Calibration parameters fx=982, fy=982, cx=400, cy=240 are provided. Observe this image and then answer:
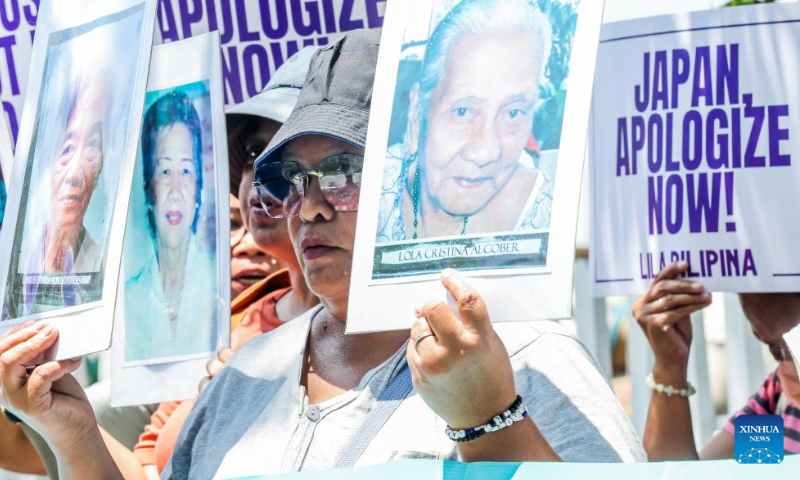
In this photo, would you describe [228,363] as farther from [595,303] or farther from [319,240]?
[595,303]

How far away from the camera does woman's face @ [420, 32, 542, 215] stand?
1271 millimetres

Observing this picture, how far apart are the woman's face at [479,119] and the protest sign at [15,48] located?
4.21 ft

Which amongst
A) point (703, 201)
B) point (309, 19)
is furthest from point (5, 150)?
point (703, 201)

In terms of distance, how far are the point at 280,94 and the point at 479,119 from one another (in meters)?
0.95

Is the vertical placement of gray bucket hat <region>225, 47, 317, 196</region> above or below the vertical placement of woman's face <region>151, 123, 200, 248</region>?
above

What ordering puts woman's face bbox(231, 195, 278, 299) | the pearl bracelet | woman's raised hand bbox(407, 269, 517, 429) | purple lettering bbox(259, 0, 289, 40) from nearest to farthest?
woman's raised hand bbox(407, 269, 517, 429)
the pearl bracelet
purple lettering bbox(259, 0, 289, 40)
woman's face bbox(231, 195, 278, 299)

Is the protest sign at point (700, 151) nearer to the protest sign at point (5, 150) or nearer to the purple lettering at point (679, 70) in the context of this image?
the purple lettering at point (679, 70)

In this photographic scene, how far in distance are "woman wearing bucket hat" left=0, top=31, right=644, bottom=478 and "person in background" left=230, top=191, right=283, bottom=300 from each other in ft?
3.47

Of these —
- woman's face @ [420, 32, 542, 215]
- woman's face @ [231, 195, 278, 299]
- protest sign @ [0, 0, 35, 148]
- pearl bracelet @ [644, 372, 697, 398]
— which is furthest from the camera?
woman's face @ [231, 195, 278, 299]

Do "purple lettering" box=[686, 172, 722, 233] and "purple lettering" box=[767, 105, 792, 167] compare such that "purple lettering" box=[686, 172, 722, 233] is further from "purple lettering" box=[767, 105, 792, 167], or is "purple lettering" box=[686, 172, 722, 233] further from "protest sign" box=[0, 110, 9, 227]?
"protest sign" box=[0, 110, 9, 227]

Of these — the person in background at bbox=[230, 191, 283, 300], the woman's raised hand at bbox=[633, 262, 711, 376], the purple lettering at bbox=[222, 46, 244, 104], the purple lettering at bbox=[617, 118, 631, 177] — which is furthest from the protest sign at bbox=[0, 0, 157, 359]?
the person in background at bbox=[230, 191, 283, 300]

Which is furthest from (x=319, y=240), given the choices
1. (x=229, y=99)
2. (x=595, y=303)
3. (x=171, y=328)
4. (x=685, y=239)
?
(x=595, y=303)

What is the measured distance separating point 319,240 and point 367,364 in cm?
22

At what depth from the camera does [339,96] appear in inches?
65.6
